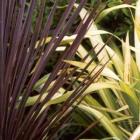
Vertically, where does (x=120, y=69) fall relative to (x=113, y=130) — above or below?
above

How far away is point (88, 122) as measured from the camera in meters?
1.65

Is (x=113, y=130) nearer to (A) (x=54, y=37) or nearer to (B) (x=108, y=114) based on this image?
(B) (x=108, y=114)

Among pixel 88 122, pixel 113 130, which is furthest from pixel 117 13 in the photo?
pixel 113 130

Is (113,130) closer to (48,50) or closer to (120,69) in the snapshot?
(120,69)

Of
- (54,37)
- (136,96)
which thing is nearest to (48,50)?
(54,37)

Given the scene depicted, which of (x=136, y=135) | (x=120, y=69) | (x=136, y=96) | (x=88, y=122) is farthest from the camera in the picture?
(x=88, y=122)

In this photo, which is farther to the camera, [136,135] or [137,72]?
[137,72]

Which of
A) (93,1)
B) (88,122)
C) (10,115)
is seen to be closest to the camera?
(10,115)

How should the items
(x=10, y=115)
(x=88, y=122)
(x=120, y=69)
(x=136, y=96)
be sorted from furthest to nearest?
(x=88, y=122), (x=120, y=69), (x=136, y=96), (x=10, y=115)

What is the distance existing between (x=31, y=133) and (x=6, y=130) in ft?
0.30

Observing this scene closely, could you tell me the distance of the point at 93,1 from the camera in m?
1.81

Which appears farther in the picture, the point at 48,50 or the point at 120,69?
the point at 120,69

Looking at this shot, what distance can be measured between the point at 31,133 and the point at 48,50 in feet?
0.87

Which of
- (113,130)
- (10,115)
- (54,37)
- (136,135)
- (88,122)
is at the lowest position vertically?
(88,122)
